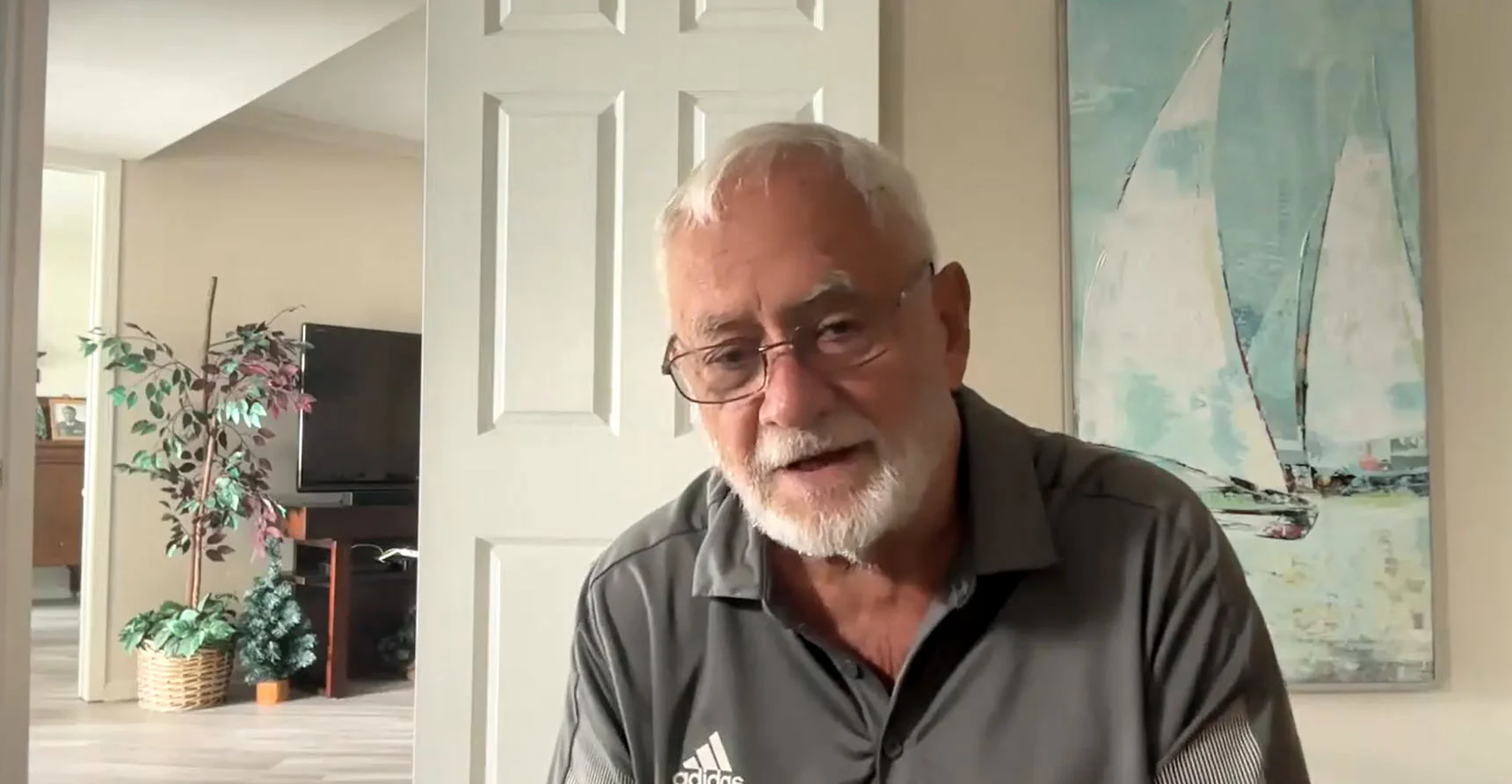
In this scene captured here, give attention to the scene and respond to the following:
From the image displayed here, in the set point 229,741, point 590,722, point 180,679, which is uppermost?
point 590,722

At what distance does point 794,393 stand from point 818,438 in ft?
0.14

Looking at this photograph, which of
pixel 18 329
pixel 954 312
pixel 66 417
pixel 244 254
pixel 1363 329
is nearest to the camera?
pixel 954 312

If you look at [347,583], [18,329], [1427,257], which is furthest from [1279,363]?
[347,583]

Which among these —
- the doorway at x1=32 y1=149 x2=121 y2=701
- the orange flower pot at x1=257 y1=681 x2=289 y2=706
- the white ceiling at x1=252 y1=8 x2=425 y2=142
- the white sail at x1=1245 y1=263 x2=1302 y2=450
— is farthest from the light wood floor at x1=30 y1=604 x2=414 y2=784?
the white sail at x1=1245 y1=263 x2=1302 y2=450

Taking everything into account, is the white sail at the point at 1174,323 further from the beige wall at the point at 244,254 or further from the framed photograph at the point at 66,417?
the framed photograph at the point at 66,417

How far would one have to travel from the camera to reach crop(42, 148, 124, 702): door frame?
4328mm

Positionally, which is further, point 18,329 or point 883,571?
point 18,329

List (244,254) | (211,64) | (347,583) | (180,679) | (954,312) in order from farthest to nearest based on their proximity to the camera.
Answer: (244,254)
(347,583)
(180,679)
(211,64)
(954,312)

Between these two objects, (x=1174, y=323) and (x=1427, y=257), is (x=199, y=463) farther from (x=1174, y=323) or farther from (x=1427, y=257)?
(x=1427, y=257)

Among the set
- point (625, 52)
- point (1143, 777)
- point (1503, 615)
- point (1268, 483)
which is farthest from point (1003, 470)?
point (1503, 615)

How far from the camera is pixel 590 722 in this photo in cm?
104

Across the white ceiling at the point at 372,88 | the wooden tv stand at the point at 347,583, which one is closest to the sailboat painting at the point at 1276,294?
the white ceiling at the point at 372,88

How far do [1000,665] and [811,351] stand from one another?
0.30 m

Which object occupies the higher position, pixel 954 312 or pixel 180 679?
pixel 954 312
